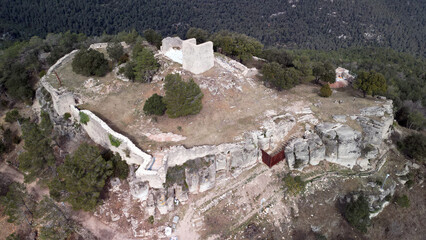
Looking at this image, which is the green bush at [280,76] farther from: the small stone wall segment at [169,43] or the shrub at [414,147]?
the shrub at [414,147]

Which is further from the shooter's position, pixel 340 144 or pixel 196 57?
pixel 196 57

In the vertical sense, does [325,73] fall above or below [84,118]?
above

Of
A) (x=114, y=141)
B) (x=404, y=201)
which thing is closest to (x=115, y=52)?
(x=114, y=141)

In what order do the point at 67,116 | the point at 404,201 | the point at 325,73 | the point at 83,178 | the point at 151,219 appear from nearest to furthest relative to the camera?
the point at 83,178, the point at 151,219, the point at 404,201, the point at 67,116, the point at 325,73

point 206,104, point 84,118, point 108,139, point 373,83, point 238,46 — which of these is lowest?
point 108,139

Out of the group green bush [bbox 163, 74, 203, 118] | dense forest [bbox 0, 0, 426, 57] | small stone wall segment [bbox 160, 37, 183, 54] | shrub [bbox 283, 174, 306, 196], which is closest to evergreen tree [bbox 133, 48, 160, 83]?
small stone wall segment [bbox 160, 37, 183, 54]

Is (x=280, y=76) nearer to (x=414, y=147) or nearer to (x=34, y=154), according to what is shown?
(x=414, y=147)

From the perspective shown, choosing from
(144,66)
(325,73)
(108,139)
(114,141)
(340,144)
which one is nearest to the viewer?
(114,141)
